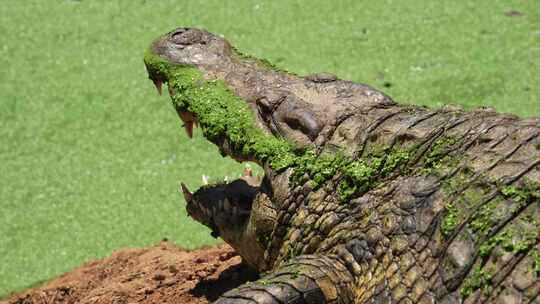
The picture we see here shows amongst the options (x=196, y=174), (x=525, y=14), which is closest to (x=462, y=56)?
(x=525, y=14)

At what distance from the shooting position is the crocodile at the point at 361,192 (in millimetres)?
3178

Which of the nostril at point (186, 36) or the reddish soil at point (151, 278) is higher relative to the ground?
the nostril at point (186, 36)

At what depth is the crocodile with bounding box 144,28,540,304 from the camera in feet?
10.4

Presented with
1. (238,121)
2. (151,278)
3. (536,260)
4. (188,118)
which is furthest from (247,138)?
(536,260)

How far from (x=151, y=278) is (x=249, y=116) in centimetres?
127

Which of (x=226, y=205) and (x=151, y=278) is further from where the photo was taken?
(x=151, y=278)

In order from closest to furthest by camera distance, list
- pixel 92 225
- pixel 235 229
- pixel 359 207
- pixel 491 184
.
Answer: pixel 491 184 < pixel 359 207 < pixel 235 229 < pixel 92 225

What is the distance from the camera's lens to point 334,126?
395cm

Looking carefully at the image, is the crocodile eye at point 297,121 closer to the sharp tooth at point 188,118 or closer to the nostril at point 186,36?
the sharp tooth at point 188,118

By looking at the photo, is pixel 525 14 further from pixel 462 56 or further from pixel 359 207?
pixel 359 207

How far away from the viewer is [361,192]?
→ 375 cm

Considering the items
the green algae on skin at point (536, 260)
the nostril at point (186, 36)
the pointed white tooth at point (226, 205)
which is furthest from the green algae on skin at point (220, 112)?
the green algae on skin at point (536, 260)

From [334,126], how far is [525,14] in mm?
4907

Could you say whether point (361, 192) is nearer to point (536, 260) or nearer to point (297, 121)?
point (297, 121)
